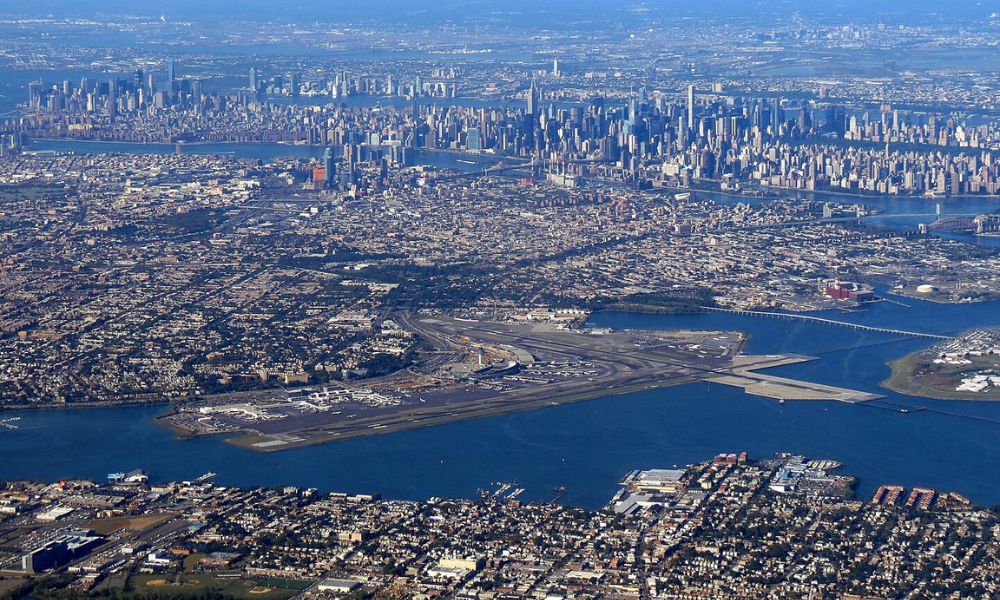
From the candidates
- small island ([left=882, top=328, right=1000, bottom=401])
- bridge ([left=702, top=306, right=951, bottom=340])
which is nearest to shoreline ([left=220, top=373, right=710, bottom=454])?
small island ([left=882, top=328, right=1000, bottom=401])

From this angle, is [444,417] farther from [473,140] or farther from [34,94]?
[34,94]

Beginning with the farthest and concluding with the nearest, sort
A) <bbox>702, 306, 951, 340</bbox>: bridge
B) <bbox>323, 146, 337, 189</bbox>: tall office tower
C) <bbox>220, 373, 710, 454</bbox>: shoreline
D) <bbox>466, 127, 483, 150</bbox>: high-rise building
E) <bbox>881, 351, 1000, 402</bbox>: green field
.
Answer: <bbox>466, 127, 483, 150</bbox>: high-rise building
<bbox>323, 146, 337, 189</bbox>: tall office tower
<bbox>702, 306, 951, 340</bbox>: bridge
<bbox>881, 351, 1000, 402</bbox>: green field
<bbox>220, 373, 710, 454</bbox>: shoreline

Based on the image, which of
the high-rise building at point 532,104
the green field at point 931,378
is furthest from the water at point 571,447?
the high-rise building at point 532,104

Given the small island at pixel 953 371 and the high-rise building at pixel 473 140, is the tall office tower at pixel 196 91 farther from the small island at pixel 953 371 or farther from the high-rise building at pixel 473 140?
the small island at pixel 953 371

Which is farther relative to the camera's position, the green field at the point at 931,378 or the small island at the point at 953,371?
the small island at the point at 953,371

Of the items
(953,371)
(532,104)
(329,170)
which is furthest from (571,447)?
(532,104)

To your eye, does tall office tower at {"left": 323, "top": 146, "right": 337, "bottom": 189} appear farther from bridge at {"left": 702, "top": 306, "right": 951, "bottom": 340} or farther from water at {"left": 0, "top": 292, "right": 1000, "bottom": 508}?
water at {"left": 0, "top": 292, "right": 1000, "bottom": 508}
